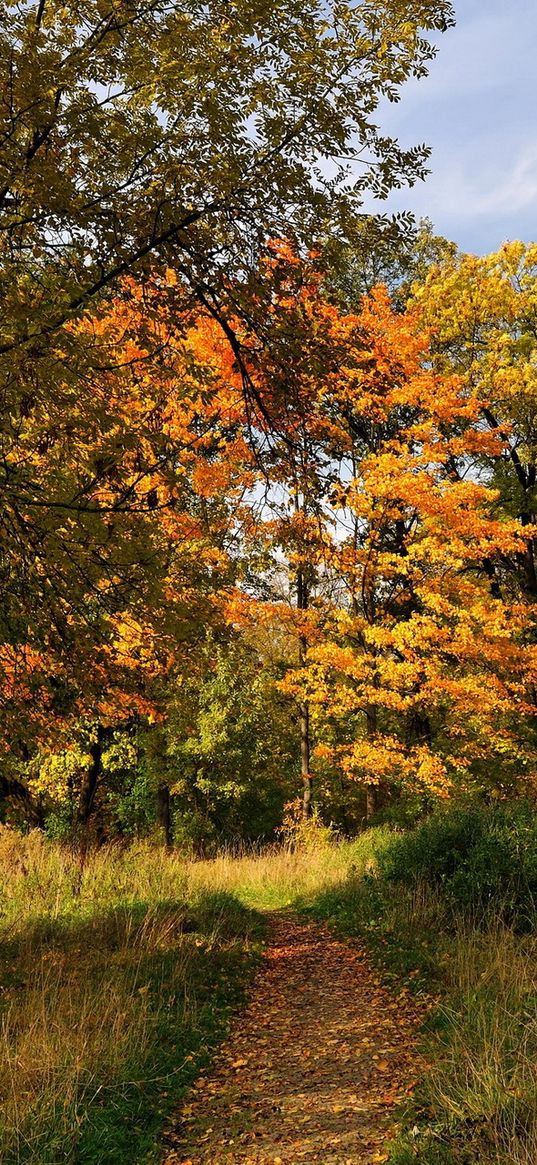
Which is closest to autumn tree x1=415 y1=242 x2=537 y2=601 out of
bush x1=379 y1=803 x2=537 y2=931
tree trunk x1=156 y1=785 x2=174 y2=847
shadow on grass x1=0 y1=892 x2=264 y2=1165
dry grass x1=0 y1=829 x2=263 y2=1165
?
bush x1=379 y1=803 x2=537 y2=931

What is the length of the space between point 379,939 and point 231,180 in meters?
8.17

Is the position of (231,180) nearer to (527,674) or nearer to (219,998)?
(219,998)

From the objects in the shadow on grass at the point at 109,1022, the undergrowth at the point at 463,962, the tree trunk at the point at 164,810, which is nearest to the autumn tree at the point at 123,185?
the shadow on grass at the point at 109,1022

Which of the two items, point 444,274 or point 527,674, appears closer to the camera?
point 527,674

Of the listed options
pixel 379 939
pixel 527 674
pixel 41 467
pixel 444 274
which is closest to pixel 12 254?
pixel 41 467

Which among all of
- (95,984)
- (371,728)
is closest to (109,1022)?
(95,984)

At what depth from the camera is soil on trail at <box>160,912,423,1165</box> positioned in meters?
4.48

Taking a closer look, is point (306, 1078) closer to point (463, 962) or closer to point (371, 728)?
point (463, 962)

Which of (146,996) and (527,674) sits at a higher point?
(527,674)

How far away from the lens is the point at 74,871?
11.0 metres

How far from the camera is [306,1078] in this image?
5.50 m

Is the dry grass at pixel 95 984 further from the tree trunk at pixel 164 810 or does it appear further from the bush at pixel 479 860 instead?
the tree trunk at pixel 164 810

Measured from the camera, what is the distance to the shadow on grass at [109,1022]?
14.6 feet

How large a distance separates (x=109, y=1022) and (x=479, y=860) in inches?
198
